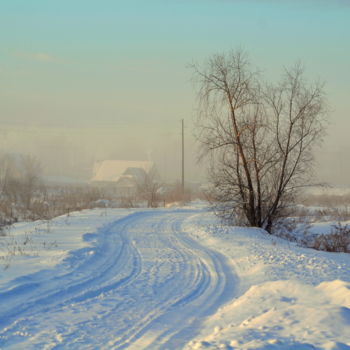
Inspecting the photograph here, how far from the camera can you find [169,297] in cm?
806

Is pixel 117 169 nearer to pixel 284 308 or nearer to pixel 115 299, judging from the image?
pixel 115 299

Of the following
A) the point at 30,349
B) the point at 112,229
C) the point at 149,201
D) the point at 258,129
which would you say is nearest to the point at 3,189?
the point at 149,201

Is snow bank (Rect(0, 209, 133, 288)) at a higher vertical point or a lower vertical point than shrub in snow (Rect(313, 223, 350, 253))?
higher

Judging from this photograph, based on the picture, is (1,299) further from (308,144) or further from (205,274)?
(308,144)

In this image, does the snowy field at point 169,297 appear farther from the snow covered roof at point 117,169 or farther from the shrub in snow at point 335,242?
the snow covered roof at point 117,169

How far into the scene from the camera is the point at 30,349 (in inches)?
209

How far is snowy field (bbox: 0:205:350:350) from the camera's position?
560 cm

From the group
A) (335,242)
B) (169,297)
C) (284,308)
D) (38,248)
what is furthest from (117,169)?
(284,308)

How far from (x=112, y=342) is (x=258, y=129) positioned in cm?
1545

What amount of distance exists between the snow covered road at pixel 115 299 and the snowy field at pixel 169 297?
0.06 ft

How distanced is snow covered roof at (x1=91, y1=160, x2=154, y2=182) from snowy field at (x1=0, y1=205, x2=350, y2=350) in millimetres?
93785

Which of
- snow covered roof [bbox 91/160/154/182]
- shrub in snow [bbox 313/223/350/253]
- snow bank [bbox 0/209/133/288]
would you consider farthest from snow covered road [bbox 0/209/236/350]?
snow covered roof [bbox 91/160/154/182]

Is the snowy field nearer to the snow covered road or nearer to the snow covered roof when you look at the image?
the snow covered road

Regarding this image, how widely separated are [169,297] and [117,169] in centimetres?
10896
